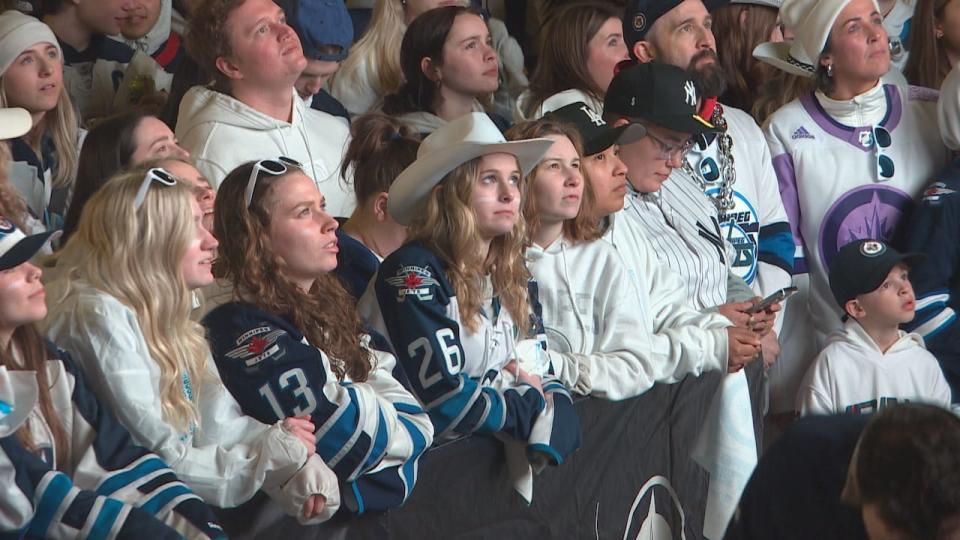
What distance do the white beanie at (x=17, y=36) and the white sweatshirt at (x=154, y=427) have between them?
195 cm

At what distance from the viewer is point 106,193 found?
3732mm

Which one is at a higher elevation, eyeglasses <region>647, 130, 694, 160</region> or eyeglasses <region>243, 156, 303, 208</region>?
eyeglasses <region>243, 156, 303, 208</region>

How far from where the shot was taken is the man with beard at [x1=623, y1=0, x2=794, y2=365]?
20.3 ft

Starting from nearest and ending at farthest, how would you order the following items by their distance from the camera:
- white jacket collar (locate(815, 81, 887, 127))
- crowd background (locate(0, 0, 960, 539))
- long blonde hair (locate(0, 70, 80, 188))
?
crowd background (locate(0, 0, 960, 539)) < long blonde hair (locate(0, 70, 80, 188)) < white jacket collar (locate(815, 81, 887, 127))

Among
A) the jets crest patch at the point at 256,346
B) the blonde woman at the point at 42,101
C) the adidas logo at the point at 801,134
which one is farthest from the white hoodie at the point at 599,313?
Result: the adidas logo at the point at 801,134

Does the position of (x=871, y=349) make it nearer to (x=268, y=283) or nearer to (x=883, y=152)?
(x=883, y=152)

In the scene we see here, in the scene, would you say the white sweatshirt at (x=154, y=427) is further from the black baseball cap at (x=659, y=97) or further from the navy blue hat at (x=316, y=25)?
the black baseball cap at (x=659, y=97)

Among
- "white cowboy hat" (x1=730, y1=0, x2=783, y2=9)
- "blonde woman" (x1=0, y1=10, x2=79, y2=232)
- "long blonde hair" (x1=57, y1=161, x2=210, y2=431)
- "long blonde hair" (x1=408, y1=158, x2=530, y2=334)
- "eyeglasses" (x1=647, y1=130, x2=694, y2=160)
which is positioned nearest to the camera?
"long blonde hair" (x1=57, y1=161, x2=210, y2=431)

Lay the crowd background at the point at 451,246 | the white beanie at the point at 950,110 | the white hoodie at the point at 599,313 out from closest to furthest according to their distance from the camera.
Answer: the crowd background at the point at 451,246, the white hoodie at the point at 599,313, the white beanie at the point at 950,110

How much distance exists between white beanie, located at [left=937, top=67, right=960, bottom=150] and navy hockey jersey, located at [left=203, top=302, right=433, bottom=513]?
3599 millimetres

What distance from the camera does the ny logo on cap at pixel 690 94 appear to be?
5832 mm

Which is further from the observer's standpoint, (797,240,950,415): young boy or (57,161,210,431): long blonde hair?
(797,240,950,415): young boy

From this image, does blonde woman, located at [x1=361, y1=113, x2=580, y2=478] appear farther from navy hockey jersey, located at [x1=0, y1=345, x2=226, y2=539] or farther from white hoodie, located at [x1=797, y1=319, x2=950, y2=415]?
white hoodie, located at [x1=797, y1=319, x2=950, y2=415]

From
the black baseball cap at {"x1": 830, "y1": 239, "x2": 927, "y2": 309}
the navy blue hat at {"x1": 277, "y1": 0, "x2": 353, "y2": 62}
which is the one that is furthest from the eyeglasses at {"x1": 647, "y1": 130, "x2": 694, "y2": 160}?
the navy blue hat at {"x1": 277, "y1": 0, "x2": 353, "y2": 62}
